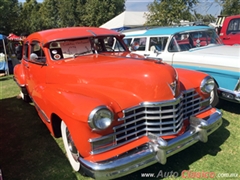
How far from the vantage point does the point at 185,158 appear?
126 inches

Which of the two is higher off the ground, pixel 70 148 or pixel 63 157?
pixel 70 148

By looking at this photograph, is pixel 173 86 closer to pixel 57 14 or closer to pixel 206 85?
pixel 206 85

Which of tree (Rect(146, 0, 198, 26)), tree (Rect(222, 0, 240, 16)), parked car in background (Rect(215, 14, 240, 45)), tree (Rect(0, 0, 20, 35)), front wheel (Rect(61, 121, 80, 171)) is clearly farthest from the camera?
tree (Rect(0, 0, 20, 35))

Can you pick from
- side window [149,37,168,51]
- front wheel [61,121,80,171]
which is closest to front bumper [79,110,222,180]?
front wheel [61,121,80,171]

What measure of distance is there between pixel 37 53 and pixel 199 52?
342cm

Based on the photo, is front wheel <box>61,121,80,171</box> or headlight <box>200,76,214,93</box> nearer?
front wheel <box>61,121,80,171</box>

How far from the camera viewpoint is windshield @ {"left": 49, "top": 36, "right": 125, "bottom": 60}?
3.72 metres

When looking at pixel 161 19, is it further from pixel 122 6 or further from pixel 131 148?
pixel 122 6

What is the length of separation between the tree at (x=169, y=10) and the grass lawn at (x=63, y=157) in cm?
847

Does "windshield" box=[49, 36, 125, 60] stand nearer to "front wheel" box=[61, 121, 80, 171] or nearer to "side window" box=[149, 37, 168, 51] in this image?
"front wheel" box=[61, 121, 80, 171]

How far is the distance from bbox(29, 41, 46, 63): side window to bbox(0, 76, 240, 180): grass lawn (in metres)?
1.35

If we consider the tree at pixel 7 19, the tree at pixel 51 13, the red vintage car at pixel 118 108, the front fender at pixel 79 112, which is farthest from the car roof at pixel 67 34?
the tree at pixel 51 13

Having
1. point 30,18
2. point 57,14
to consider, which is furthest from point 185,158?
point 57,14

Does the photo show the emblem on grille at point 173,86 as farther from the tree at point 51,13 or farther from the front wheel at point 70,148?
the tree at point 51,13
